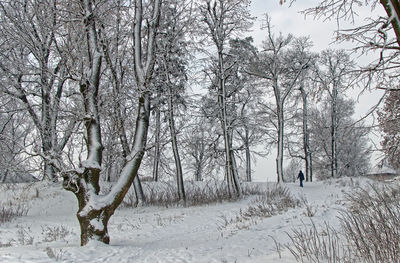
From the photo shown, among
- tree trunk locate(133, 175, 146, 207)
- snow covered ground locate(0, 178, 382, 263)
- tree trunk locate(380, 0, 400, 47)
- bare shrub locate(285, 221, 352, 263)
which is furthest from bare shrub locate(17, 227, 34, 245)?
tree trunk locate(380, 0, 400, 47)

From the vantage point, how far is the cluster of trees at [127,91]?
5012 millimetres

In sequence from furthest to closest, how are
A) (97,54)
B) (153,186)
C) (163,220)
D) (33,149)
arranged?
(153,186) < (163,220) < (97,54) < (33,149)

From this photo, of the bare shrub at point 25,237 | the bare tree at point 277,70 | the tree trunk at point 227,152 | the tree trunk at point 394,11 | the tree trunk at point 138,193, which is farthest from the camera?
the bare tree at point 277,70

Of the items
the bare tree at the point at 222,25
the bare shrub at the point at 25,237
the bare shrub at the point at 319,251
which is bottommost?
the bare shrub at the point at 25,237

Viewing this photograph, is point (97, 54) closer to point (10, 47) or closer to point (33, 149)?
point (33, 149)

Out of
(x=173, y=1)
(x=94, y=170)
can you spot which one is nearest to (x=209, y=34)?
(x=173, y=1)

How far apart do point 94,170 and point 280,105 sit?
1565cm

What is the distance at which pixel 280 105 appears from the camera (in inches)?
735

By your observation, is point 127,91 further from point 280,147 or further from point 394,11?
point 280,147

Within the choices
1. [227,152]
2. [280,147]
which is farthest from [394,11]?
[280,147]

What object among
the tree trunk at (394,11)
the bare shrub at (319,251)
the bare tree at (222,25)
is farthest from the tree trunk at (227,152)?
the tree trunk at (394,11)

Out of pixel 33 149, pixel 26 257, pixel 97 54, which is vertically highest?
pixel 97 54

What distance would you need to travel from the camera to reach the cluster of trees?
5.01m

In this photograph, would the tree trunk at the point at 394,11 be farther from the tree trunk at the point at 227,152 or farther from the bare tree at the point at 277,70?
the bare tree at the point at 277,70
